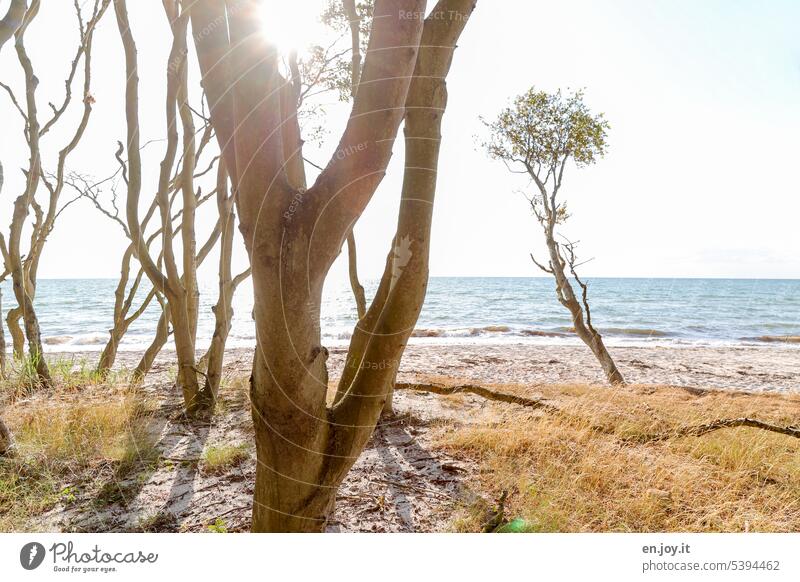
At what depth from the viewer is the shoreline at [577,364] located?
26.8 feet

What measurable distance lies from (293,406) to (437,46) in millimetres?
1396

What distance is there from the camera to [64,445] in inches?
114

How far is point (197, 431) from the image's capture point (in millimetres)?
3539

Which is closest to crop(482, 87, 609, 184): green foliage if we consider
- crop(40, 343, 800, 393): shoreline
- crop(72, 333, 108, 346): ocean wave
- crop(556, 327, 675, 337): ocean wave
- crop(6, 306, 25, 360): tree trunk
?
crop(40, 343, 800, 393): shoreline

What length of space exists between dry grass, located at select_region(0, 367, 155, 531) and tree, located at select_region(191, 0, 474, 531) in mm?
1653

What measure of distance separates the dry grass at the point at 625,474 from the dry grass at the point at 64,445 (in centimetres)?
206

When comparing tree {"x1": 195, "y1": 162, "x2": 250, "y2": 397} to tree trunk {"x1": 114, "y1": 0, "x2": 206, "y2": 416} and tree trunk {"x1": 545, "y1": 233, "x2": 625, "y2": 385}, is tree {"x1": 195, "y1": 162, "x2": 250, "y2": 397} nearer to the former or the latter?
tree trunk {"x1": 114, "y1": 0, "x2": 206, "y2": 416}

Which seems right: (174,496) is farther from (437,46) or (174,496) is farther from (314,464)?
(437,46)

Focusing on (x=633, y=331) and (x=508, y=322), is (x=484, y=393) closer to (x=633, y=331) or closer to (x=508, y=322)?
(x=508, y=322)

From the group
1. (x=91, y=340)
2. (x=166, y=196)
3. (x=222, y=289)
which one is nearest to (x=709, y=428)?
(x=222, y=289)

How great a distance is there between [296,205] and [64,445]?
8.60ft

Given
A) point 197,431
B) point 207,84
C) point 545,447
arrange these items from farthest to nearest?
point 197,431
point 545,447
point 207,84
